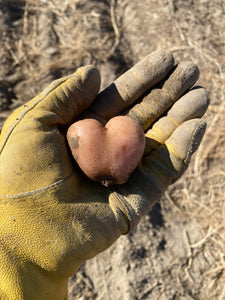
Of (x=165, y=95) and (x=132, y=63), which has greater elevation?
(x=165, y=95)

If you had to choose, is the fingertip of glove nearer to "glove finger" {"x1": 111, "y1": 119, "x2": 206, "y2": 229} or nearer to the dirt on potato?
"glove finger" {"x1": 111, "y1": 119, "x2": 206, "y2": 229}

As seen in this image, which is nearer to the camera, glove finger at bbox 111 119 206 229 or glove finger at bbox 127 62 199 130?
glove finger at bbox 111 119 206 229

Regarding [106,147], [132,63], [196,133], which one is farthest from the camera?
[132,63]

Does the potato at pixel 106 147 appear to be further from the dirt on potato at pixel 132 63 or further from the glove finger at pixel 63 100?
the dirt on potato at pixel 132 63

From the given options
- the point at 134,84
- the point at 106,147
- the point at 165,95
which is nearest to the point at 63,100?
the point at 106,147

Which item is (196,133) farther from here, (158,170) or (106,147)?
(106,147)

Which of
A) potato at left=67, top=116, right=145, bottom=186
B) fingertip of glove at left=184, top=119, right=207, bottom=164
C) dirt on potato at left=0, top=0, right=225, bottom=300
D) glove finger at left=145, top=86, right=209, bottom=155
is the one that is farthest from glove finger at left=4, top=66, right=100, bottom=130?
dirt on potato at left=0, top=0, right=225, bottom=300
